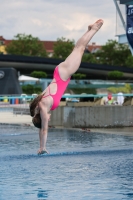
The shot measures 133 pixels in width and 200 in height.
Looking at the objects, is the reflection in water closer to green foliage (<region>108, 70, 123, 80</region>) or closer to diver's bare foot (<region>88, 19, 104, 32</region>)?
diver's bare foot (<region>88, 19, 104, 32</region>)

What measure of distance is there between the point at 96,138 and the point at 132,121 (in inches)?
170

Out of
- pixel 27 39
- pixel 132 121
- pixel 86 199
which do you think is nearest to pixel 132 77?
pixel 27 39

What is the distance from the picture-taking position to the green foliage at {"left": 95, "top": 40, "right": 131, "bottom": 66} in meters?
127

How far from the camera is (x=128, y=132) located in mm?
15789

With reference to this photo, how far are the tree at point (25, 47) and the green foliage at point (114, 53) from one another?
1289cm

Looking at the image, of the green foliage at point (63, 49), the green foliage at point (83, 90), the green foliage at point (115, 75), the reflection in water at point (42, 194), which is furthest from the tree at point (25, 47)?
the reflection in water at point (42, 194)

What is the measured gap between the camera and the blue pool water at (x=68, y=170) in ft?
21.0

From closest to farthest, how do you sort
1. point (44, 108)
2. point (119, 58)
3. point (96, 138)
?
point (44, 108)
point (96, 138)
point (119, 58)

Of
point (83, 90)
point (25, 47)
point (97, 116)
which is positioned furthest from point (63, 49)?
point (97, 116)

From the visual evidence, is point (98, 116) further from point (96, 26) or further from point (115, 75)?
point (115, 75)

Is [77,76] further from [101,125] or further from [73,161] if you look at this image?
[73,161]

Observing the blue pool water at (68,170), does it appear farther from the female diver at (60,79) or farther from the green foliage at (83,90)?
the green foliage at (83,90)

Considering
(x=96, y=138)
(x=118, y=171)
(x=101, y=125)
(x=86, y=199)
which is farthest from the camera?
(x=101, y=125)

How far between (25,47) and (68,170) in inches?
4941
